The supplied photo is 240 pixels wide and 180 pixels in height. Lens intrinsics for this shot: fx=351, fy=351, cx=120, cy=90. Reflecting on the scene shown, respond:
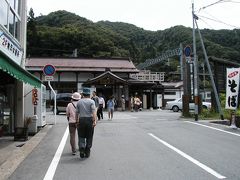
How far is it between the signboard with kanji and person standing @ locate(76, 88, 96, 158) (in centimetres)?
1014

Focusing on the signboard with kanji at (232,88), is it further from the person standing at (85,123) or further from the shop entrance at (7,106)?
the shop entrance at (7,106)

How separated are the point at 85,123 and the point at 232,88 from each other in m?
10.8

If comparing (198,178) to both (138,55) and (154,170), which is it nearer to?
(154,170)

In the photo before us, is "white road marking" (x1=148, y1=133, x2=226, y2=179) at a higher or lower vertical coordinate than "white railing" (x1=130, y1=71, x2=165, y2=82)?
lower

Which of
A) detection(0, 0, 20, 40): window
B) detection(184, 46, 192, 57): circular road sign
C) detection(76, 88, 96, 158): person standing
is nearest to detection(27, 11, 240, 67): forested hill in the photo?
detection(184, 46, 192, 57): circular road sign

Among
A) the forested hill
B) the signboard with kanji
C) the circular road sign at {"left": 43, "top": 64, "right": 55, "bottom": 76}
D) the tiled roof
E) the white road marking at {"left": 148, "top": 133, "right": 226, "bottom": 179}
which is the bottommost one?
the white road marking at {"left": 148, "top": 133, "right": 226, "bottom": 179}

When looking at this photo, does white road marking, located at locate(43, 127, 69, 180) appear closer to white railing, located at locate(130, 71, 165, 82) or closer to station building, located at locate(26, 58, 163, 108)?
A: station building, located at locate(26, 58, 163, 108)

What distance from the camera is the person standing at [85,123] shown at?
354 inches

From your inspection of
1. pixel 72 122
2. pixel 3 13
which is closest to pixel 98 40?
pixel 3 13

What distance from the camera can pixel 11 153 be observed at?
33.8 ft

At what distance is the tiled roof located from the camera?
43.8m

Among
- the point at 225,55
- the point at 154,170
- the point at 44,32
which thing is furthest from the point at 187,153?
the point at 44,32

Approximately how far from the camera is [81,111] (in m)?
9.11

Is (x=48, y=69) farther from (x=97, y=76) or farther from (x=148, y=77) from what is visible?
(x=148, y=77)
